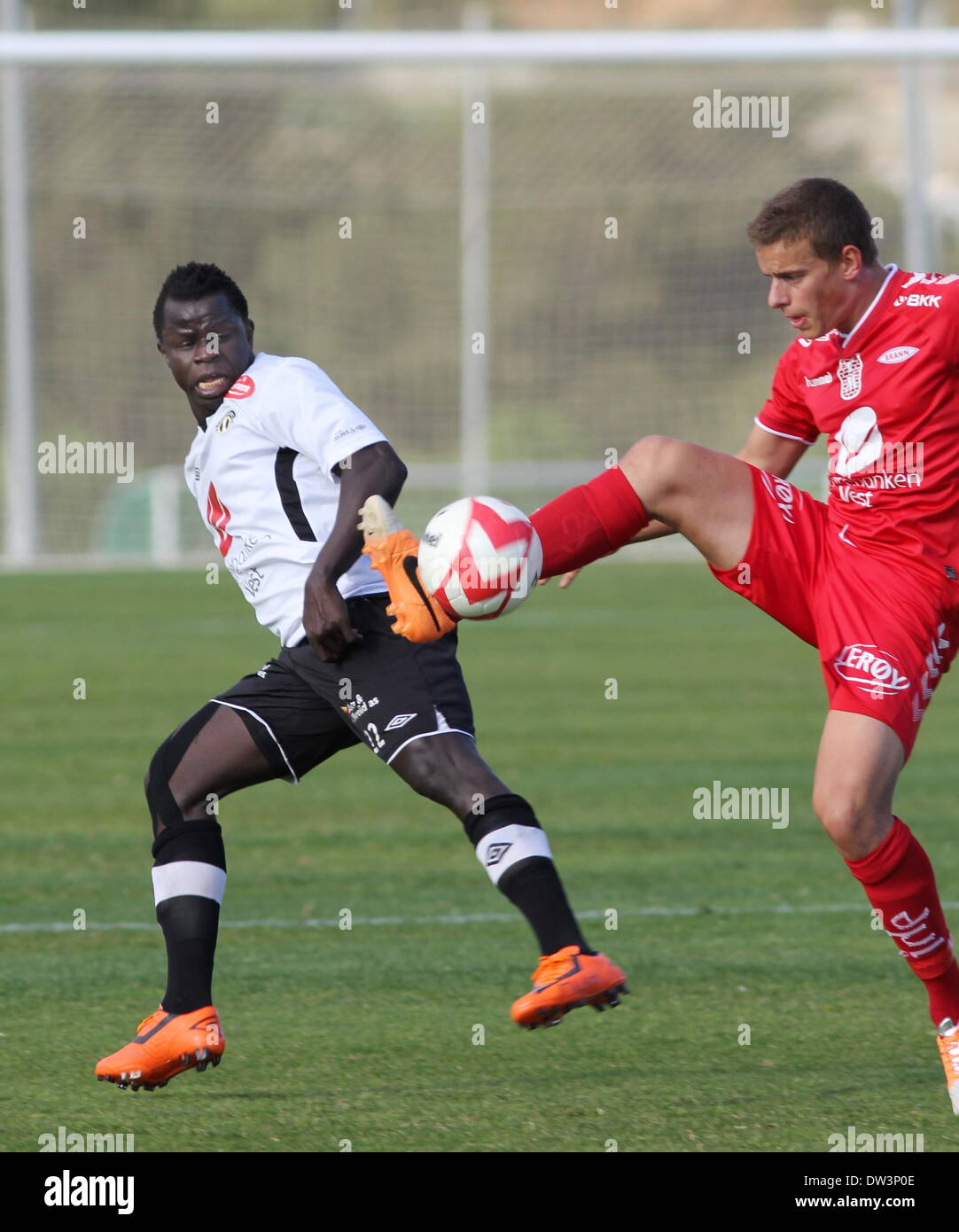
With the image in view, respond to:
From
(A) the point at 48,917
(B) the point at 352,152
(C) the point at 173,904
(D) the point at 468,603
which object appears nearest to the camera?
(D) the point at 468,603

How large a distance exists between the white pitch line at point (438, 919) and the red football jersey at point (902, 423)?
2324 mm

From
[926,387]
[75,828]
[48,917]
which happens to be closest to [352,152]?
[75,828]

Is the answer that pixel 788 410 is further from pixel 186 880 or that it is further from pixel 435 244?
pixel 435 244

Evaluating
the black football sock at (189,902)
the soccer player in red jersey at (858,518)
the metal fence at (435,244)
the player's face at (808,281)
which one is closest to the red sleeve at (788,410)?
the soccer player in red jersey at (858,518)

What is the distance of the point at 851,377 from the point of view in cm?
442

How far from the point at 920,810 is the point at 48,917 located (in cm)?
400

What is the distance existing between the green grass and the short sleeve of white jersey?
1532 mm

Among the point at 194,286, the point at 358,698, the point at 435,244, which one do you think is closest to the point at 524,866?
the point at 358,698

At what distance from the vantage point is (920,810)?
8266 mm

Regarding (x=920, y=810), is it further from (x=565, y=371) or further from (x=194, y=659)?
(x=565, y=371)

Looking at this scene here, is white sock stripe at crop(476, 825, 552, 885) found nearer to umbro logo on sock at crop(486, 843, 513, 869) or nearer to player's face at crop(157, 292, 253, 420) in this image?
umbro logo on sock at crop(486, 843, 513, 869)

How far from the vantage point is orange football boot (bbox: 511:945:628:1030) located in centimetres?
378

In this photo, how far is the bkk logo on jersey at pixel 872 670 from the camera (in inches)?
162

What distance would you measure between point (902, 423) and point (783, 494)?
0.35 metres
